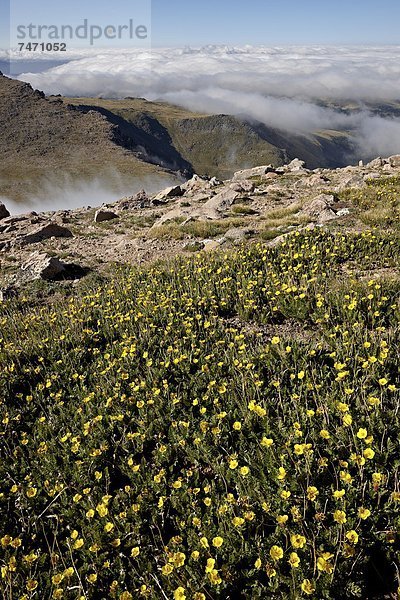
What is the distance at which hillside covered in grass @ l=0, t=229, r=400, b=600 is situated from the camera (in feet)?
10.4

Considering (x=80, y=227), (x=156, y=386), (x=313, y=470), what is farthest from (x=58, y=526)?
(x=80, y=227)

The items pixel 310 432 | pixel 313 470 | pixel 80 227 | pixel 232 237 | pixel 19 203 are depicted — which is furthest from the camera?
pixel 19 203

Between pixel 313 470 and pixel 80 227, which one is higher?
pixel 313 470

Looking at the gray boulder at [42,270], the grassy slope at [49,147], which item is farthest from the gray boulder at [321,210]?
the grassy slope at [49,147]

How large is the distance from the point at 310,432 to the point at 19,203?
138 metres

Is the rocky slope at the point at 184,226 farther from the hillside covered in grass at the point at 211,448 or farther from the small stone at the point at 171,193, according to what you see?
the small stone at the point at 171,193

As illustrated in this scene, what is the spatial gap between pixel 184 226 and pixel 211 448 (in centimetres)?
1226

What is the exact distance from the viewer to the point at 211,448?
4285 mm

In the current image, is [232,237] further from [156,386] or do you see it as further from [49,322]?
[156,386]

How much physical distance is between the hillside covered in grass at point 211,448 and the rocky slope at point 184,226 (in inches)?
176

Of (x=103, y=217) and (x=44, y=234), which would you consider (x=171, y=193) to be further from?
(x=44, y=234)

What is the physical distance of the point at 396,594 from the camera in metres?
2.89

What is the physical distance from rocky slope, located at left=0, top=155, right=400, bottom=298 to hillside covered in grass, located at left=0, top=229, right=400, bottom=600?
14.6 feet

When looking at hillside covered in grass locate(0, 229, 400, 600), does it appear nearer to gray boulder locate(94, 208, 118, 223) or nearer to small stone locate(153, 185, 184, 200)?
gray boulder locate(94, 208, 118, 223)
